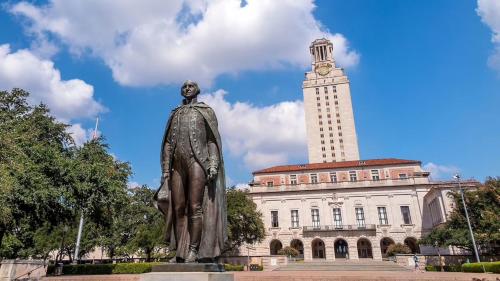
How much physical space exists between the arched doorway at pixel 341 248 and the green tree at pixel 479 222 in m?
24.2

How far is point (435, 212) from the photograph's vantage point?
53531 millimetres

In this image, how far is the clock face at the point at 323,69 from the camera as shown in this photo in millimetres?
108688

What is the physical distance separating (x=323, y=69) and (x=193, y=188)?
109 meters

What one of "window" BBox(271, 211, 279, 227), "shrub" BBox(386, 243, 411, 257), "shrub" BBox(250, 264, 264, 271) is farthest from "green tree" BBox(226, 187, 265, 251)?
"shrub" BBox(386, 243, 411, 257)

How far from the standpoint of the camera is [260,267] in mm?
36000

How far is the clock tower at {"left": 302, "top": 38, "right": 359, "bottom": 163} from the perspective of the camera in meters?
98.6

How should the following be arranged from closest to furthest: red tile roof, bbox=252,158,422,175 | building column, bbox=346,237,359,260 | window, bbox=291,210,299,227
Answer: building column, bbox=346,237,359,260, window, bbox=291,210,299,227, red tile roof, bbox=252,158,422,175

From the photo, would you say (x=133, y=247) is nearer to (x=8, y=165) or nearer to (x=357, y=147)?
(x=8, y=165)

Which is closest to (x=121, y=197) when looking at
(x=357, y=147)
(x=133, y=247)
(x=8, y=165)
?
(x=8, y=165)

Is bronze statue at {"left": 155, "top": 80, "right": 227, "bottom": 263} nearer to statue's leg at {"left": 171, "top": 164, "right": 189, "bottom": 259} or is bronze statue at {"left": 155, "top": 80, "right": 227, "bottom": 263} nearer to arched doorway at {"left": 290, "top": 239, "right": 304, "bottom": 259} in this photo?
statue's leg at {"left": 171, "top": 164, "right": 189, "bottom": 259}

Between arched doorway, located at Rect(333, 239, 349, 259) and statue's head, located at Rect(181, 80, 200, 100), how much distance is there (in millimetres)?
60111

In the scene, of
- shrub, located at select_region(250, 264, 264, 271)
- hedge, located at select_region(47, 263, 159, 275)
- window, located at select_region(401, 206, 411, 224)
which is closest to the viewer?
hedge, located at select_region(47, 263, 159, 275)

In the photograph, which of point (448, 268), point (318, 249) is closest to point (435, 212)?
point (318, 249)

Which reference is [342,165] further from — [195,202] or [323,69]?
[195,202]
